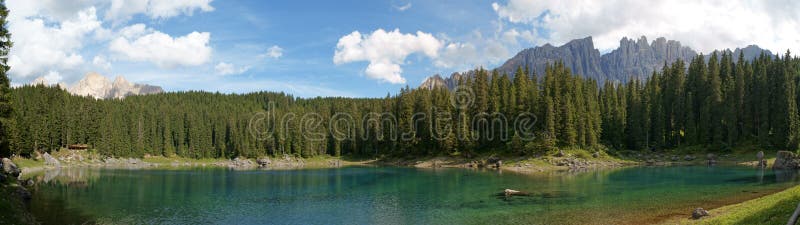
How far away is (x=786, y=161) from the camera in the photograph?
267ft

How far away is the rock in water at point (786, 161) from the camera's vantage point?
80.2m

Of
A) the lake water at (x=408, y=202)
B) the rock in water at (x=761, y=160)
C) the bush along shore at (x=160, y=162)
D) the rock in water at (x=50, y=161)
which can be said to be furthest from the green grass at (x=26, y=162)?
the rock in water at (x=761, y=160)

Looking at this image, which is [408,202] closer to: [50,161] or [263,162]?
[263,162]

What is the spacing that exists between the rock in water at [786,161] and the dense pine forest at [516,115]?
2209 centimetres

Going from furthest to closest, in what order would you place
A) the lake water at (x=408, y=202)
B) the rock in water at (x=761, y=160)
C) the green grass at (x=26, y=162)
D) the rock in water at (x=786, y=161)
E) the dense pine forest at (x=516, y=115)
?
the dense pine forest at (x=516, y=115)
the green grass at (x=26, y=162)
the rock in water at (x=761, y=160)
the rock in water at (x=786, y=161)
the lake water at (x=408, y=202)

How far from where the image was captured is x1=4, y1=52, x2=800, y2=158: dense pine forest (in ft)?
371

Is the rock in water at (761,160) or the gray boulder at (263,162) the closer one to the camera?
the rock in water at (761,160)

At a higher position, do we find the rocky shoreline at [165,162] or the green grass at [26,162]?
the green grass at [26,162]

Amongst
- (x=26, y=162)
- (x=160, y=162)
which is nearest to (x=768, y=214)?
(x=26, y=162)

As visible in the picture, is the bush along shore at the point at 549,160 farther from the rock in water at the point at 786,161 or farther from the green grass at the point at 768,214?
the green grass at the point at 768,214

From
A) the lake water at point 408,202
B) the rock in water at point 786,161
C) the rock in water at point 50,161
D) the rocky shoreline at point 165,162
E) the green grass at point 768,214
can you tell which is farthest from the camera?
the rocky shoreline at point 165,162

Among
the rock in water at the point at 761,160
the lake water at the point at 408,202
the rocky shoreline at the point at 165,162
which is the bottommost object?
the rocky shoreline at the point at 165,162

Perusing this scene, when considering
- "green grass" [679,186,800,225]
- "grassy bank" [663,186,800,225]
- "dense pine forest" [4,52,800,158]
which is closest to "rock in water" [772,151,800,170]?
"dense pine forest" [4,52,800,158]

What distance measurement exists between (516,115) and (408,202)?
244 feet
